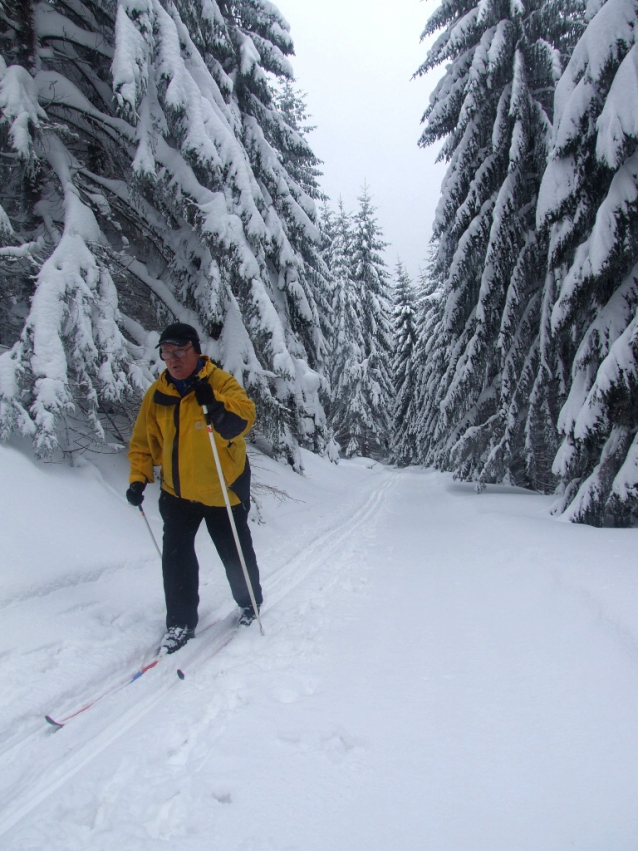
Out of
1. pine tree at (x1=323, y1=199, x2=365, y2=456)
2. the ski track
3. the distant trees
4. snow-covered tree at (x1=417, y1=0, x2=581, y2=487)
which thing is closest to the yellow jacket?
the ski track

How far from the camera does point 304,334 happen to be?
12.5 meters

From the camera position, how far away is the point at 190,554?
336cm

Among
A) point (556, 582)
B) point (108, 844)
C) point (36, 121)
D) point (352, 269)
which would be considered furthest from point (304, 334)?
point (352, 269)

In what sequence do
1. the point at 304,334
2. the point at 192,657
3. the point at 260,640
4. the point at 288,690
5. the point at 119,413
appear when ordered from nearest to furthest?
1. the point at 288,690
2. the point at 192,657
3. the point at 260,640
4. the point at 119,413
5. the point at 304,334

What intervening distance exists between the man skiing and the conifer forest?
5.54 feet

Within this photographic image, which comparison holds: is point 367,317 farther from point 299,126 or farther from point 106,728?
point 106,728

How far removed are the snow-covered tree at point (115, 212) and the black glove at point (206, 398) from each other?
2.13 metres

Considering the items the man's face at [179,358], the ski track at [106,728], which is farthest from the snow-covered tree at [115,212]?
the ski track at [106,728]

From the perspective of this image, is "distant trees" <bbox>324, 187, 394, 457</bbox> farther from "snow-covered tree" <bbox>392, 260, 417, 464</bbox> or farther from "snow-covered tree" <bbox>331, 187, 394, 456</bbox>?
"snow-covered tree" <bbox>392, 260, 417, 464</bbox>

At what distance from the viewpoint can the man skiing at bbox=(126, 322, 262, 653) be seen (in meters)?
3.15

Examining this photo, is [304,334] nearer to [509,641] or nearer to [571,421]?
[571,421]

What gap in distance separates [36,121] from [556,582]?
6768 millimetres

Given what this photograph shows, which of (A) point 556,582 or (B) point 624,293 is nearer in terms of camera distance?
(A) point 556,582

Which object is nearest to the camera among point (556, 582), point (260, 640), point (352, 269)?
point (260, 640)
